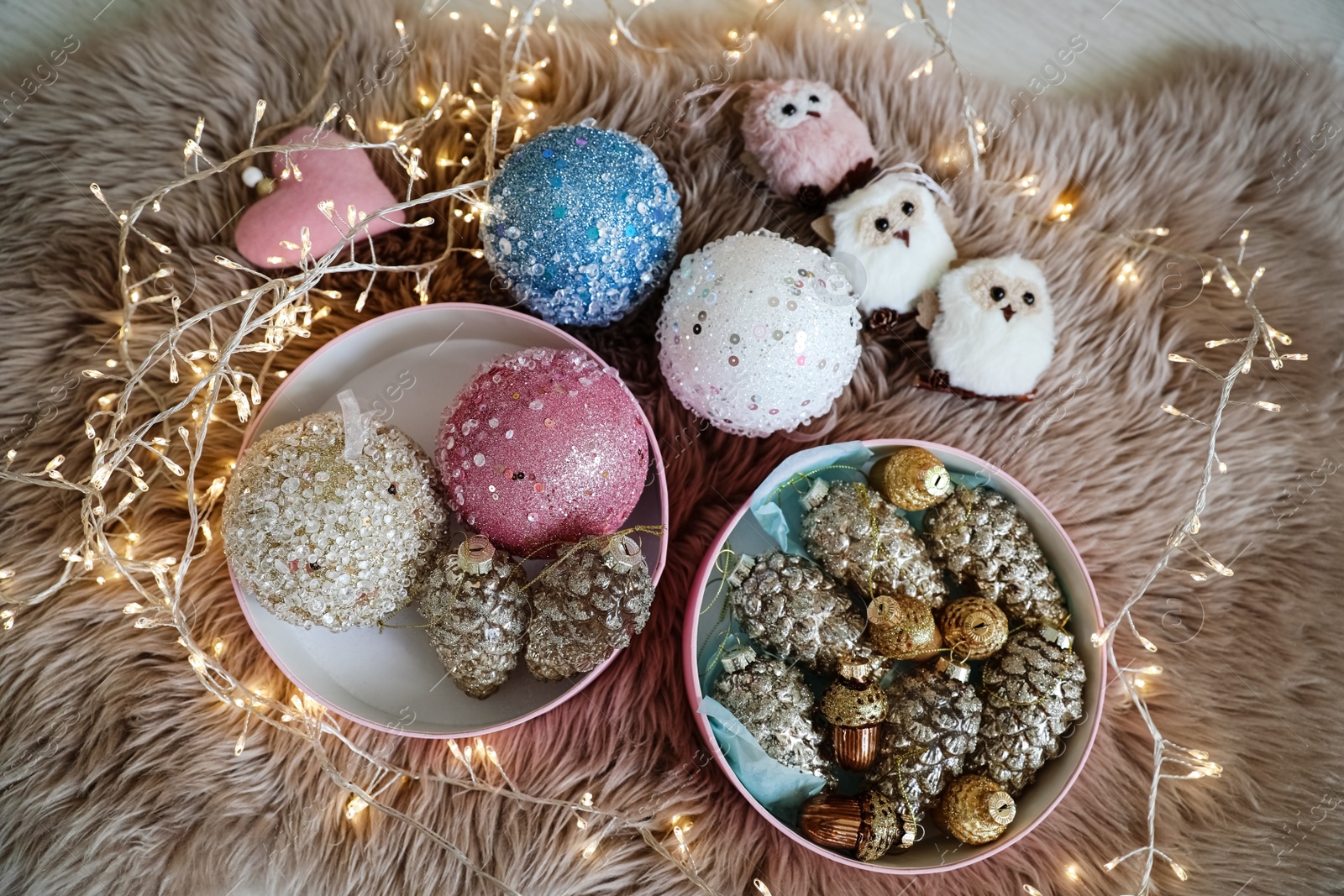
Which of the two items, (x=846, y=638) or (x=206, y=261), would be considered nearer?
(x=846, y=638)

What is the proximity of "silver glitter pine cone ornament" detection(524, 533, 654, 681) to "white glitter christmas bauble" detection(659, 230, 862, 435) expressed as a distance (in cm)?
21

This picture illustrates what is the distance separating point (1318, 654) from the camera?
40.9 inches

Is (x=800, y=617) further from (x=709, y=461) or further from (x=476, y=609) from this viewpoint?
(x=476, y=609)

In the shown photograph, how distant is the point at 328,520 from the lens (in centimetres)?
80

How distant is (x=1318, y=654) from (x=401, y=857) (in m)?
1.19

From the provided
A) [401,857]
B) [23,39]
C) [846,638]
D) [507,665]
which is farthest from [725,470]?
[23,39]

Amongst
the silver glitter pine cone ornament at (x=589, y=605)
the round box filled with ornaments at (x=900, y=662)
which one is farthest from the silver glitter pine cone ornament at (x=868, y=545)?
the silver glitter pine cone ornament at (x=589, y=605)

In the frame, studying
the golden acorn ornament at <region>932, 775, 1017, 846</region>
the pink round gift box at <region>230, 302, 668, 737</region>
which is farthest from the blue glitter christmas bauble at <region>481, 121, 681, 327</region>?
the golden acorn ornament at <region>932, 775, 1017, 846</region>

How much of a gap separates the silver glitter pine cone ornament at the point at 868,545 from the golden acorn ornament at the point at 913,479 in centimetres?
2

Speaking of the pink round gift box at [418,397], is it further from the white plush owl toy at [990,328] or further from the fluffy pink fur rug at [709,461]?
the white plush owl toy at [990,328]

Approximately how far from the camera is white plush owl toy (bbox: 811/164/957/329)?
3.22ft

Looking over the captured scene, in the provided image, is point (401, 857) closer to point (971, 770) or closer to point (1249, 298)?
point (971, 770)

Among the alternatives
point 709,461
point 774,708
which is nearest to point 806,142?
point 709,461

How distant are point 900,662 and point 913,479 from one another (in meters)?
0.23
